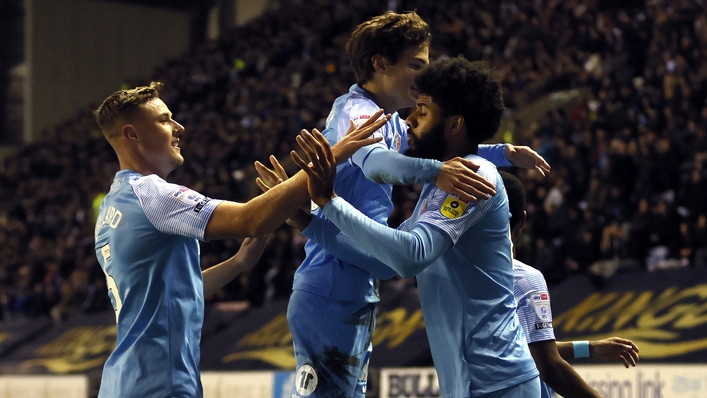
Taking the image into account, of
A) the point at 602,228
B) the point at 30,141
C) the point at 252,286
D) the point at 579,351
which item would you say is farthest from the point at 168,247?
the point at 30,141

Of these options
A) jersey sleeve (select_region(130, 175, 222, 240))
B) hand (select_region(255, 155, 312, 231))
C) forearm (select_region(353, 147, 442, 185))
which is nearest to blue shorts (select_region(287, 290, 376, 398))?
hand (select_region(255, 155, 312, 231))

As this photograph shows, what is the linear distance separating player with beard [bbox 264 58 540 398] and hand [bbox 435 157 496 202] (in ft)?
0.12

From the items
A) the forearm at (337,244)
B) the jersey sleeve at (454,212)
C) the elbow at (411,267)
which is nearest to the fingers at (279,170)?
the forearm at (337,244)

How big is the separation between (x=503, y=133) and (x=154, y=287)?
1363 centimetres

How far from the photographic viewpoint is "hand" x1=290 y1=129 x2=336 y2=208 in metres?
3.71

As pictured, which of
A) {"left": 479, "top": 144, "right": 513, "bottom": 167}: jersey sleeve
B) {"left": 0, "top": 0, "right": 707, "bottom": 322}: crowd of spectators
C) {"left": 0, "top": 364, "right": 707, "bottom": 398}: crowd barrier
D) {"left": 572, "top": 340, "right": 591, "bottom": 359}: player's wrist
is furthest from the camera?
{"left": 0, "top": 0, "right": 707, "bottom": 322}: crowd of spectators

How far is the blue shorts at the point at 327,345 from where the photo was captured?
13.9 ft

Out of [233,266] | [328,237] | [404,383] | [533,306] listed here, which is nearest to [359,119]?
[328,237]

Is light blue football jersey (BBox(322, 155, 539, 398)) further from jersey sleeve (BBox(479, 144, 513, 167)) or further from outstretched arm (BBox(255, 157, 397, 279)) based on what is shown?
jersey sleeve (BBox(479, 144, 513, 167))

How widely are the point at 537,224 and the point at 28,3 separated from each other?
73.1ft

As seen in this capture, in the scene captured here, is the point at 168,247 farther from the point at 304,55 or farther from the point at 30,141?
the point at 30,141

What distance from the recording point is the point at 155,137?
410 cm

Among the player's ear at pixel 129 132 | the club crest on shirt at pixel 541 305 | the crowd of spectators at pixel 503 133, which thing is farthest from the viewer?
the crowd of spectators at pixel 503 133

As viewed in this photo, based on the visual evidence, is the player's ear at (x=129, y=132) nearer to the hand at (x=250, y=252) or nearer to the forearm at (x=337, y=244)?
the forearm at (x=337, y=244)
